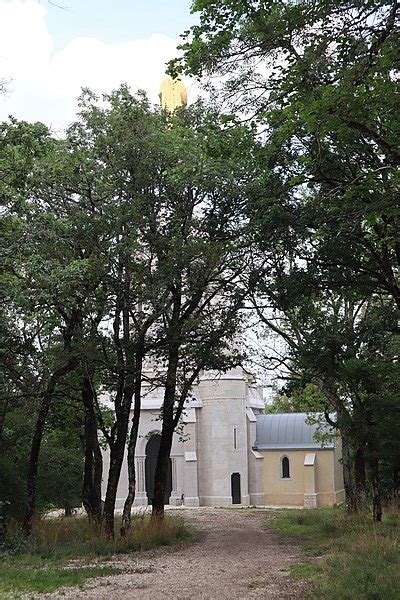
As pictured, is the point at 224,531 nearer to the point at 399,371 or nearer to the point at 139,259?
the point at 399,371

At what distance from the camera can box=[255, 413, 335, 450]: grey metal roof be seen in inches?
1885

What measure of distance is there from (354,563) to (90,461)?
11998 millimetres

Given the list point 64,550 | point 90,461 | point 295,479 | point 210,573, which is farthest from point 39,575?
point 295,479

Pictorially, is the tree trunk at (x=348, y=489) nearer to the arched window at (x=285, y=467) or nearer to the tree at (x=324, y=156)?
the tree at (x=324, y=156)

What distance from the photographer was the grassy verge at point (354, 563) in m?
9.00

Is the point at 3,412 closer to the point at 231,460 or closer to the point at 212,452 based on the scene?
the point at 212,452

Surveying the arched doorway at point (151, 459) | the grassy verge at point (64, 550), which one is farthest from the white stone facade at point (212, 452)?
the grassy verge at point (64, 550)

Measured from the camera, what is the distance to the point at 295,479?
47062 mm

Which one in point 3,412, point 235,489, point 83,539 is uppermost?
point 3,412

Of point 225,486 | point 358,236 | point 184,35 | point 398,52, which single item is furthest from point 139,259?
point 225,486

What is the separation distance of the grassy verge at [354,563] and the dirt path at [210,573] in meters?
0.39

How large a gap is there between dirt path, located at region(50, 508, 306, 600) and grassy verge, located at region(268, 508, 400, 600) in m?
0.39

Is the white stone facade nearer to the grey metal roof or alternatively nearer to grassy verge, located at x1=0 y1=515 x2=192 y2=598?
the grey metal roof

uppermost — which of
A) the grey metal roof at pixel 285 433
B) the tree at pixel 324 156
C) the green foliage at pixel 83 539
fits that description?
the tree at pixel 324 156
